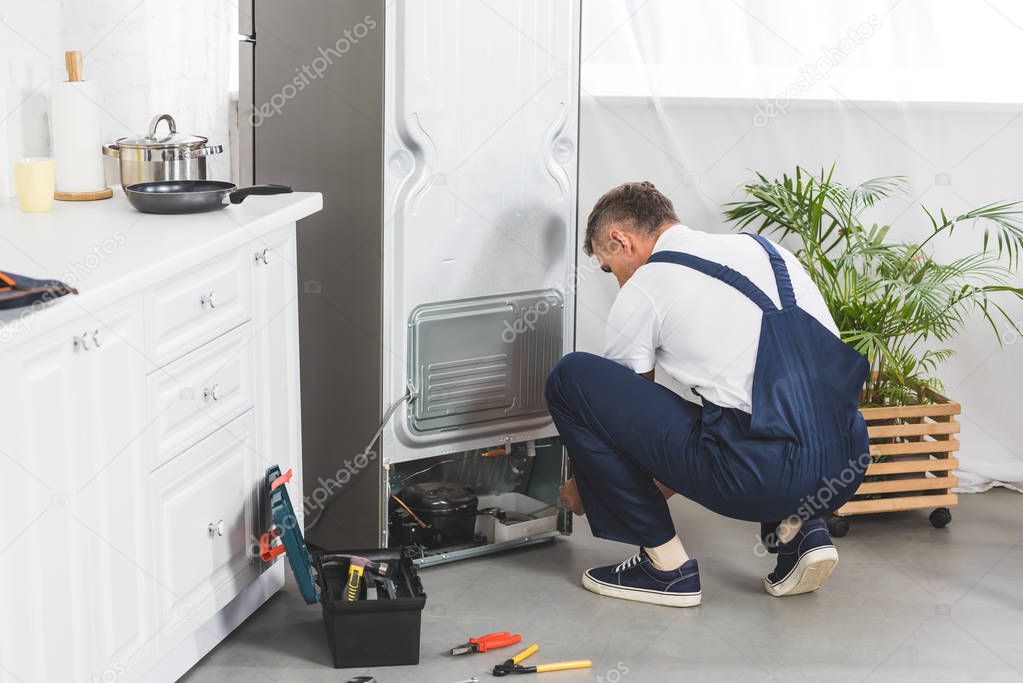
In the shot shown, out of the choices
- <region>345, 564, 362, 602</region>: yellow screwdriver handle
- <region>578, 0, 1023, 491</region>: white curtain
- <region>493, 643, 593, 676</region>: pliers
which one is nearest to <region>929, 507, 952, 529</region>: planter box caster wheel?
<region>578, 0, 1023, 491</region>: white curtain

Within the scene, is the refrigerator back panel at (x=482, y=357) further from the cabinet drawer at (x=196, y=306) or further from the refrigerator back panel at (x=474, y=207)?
the cabinet drawer at (x=196, y=306)

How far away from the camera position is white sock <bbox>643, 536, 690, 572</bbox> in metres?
2.77

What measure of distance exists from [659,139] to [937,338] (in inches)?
40.8

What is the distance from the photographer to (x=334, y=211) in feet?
9.25

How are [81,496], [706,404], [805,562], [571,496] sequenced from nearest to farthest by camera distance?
[81,496] → [706,404] → [805,562] → [571,496]

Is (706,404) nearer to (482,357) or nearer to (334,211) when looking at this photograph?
(482,357)

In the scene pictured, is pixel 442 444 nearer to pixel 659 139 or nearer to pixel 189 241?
pixel 189 241

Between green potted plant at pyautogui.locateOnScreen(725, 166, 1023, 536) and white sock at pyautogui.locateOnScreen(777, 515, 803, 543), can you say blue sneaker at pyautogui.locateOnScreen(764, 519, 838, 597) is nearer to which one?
white sock at pyautogui.locateOnScreen(777, 515, 803, 543)

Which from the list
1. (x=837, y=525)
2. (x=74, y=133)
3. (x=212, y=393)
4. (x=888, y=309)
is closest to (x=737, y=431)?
(x=837, y=525)

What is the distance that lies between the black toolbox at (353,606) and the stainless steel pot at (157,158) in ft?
2.19

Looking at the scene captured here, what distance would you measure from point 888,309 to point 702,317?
0.88 meters

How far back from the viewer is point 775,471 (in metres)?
2.59

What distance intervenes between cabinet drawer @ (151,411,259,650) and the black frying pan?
443 millimetres

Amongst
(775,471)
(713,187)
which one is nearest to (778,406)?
(775,471)
